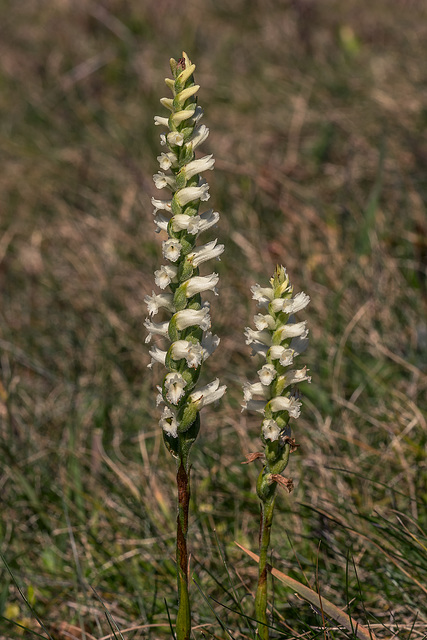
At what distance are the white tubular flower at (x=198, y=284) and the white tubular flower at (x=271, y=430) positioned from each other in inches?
14.4

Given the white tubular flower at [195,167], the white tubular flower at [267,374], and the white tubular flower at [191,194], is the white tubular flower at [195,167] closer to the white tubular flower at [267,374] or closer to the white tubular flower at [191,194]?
the white tubular flower at [191,194]

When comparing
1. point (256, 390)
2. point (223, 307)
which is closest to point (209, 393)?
point (256, 390)

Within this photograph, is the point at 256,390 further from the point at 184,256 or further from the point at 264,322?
the point at 184,256

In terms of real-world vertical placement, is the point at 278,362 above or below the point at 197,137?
below

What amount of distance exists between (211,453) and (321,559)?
0.93 metres

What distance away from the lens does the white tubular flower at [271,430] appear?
1857mm

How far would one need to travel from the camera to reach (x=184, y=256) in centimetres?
187

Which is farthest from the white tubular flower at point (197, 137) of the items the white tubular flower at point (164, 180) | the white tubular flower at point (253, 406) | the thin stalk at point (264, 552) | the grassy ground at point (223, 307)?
the grassy ground at point (223, 307)

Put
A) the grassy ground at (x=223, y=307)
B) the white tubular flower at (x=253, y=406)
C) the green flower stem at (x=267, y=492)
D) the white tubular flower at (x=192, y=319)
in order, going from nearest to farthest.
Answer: the white tubular flower at (x=192, y=319), the green flower stem at (x=267, y=492), the white tubular flower at (x=253, y=406), the grassy ground at (x=223, y=307)

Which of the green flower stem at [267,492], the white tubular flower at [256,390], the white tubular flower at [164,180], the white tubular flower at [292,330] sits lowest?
the green flower stem at [267,492]

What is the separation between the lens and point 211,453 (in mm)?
3584

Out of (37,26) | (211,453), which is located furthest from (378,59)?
(211,453)

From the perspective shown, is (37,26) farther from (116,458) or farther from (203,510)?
(203,510)

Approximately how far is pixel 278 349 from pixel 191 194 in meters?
0.46
